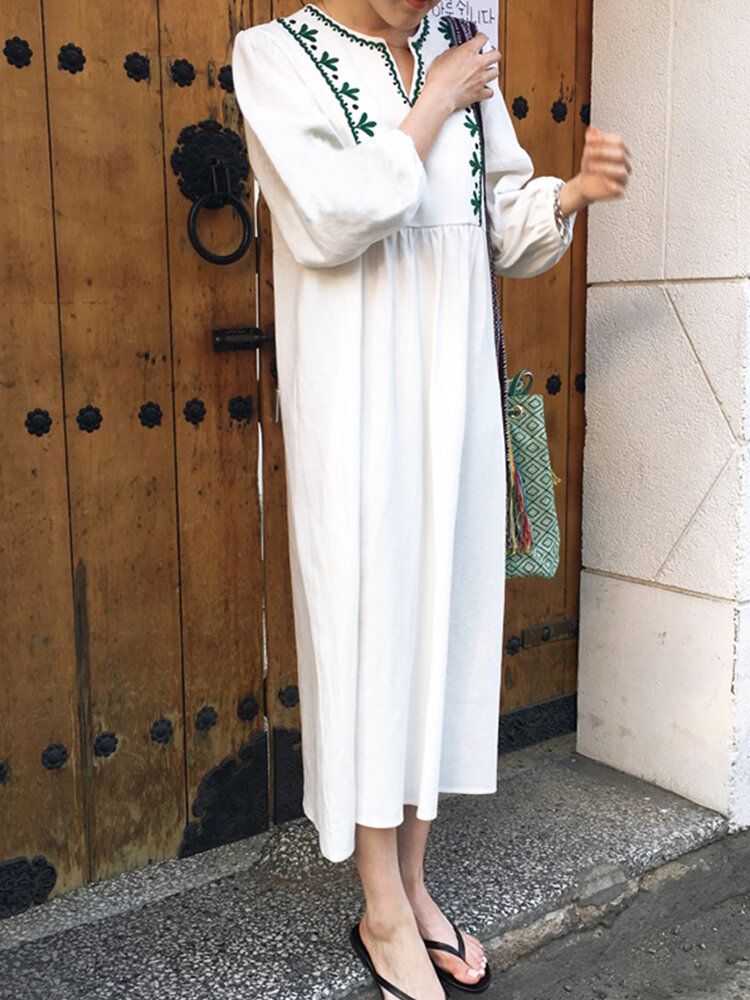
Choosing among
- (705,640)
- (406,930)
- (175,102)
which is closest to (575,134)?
(175,102)

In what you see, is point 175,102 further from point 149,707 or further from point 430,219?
point 149,707

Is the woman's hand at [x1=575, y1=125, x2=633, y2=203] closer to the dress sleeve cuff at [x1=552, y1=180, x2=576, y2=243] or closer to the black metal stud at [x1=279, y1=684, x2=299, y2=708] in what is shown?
the dress sleeve cuff at [x1=552, y1=180, x2=576, y2=243]

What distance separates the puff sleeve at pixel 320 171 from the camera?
1.39 metres

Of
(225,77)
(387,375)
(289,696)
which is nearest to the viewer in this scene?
(387,375)

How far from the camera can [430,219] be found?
60.8 inches

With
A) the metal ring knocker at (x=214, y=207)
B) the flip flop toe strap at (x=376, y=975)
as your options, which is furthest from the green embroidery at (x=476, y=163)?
the flip flop toe strap at (x=376, y=975)

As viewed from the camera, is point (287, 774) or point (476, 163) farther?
point (287, 774)

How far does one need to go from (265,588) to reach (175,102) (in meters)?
0.90

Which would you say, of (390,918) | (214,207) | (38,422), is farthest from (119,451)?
(390,918)

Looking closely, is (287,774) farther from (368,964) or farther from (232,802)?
(368,964)

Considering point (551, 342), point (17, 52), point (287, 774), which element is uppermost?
point (17, 52)

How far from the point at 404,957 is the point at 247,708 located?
0.63 meters

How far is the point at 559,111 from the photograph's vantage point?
240cm

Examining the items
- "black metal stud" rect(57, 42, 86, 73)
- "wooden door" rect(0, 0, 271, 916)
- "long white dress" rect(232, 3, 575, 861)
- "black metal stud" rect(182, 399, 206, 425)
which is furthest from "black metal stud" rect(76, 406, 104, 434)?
"black metal stud" rect(57, 42, 86, 73)
